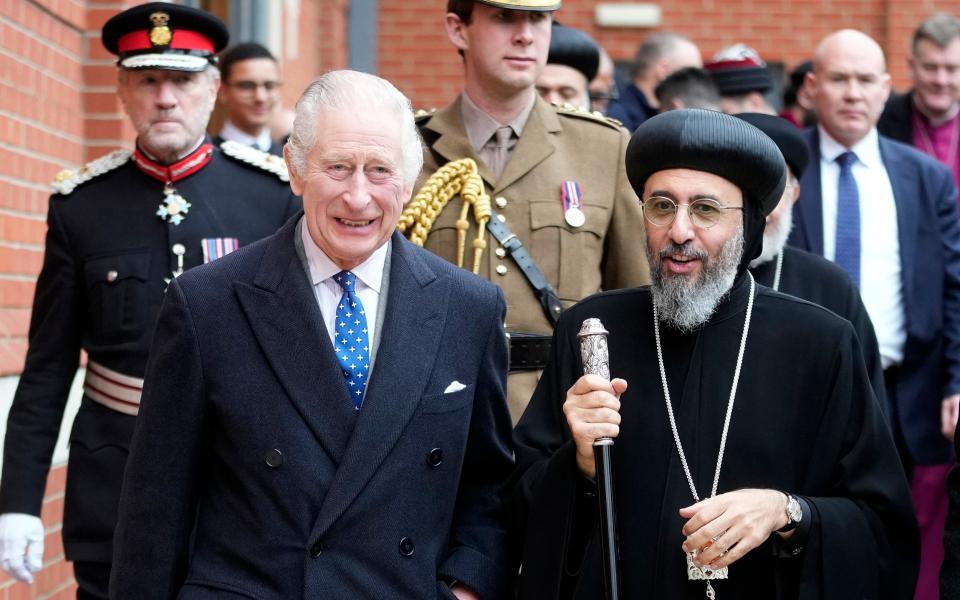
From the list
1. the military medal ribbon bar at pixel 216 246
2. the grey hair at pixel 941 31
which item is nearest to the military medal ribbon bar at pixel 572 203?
the military medal ribbon bar at pixel 216 246

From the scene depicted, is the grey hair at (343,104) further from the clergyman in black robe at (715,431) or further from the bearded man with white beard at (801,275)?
the bearded man with white beard at (801,275)

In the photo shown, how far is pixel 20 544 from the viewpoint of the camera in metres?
4.57

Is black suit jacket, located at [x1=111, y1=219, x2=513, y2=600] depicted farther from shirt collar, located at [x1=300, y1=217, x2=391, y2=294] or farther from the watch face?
the watch face

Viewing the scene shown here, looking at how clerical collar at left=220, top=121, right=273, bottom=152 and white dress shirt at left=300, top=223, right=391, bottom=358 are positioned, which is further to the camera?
clerical collar at left=220, top=121, right=273, bottom=152

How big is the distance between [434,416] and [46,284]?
1710 millimetres

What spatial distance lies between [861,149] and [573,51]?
1346 mm

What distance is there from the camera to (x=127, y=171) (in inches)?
196

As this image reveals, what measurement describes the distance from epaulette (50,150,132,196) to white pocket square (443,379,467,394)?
1778 mm

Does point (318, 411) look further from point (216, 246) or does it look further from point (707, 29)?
point (707, 29)

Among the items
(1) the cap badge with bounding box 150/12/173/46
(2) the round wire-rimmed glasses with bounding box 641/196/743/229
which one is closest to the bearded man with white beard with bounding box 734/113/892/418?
(2) the round wire-rimmed glasses with bounding box 641/196/743/229

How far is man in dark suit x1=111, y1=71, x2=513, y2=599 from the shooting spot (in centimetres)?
350

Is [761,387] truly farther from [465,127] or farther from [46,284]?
[46,284]

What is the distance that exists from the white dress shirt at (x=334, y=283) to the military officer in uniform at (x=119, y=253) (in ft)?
3.98

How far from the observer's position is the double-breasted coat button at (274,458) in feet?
11.4
